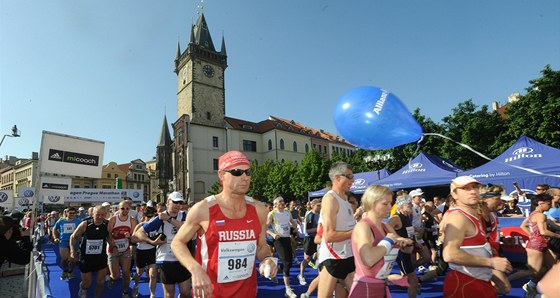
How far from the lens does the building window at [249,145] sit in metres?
57.2

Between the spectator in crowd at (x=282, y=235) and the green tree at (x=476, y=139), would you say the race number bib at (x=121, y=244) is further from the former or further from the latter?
the green tree at (x=476, y=139)

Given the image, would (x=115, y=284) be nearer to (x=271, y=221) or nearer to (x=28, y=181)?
(x=271, y=221)

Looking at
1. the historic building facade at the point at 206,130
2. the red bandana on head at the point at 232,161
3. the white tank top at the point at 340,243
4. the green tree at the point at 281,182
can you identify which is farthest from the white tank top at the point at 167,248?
the historic building facade at the point at 206,130

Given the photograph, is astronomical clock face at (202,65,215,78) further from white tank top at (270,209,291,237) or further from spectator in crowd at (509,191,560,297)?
spectator in crowd at (509,191,560,297)

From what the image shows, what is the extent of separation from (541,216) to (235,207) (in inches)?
236

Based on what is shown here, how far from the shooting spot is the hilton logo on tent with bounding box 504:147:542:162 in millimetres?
11687

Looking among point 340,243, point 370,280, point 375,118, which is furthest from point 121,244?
Answer: point 370,280

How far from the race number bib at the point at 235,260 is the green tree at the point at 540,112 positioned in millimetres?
28347

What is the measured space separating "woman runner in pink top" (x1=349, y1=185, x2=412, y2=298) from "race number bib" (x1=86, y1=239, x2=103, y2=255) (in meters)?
5.69

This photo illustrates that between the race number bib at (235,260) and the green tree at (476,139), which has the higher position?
the green tree at (476,139)

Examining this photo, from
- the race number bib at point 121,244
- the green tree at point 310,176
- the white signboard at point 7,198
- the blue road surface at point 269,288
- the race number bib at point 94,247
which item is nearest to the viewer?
the race number bib at point 94,247

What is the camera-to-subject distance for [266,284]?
8602mm

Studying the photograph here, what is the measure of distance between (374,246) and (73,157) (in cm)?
833

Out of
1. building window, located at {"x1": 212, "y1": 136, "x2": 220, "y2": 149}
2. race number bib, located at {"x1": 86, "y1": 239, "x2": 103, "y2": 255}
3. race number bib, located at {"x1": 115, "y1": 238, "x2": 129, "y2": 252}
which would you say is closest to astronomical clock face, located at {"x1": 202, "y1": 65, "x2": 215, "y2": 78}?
building window, located at {"x1": 212, "y1": 136, "x2": 220, "y2": 149}
